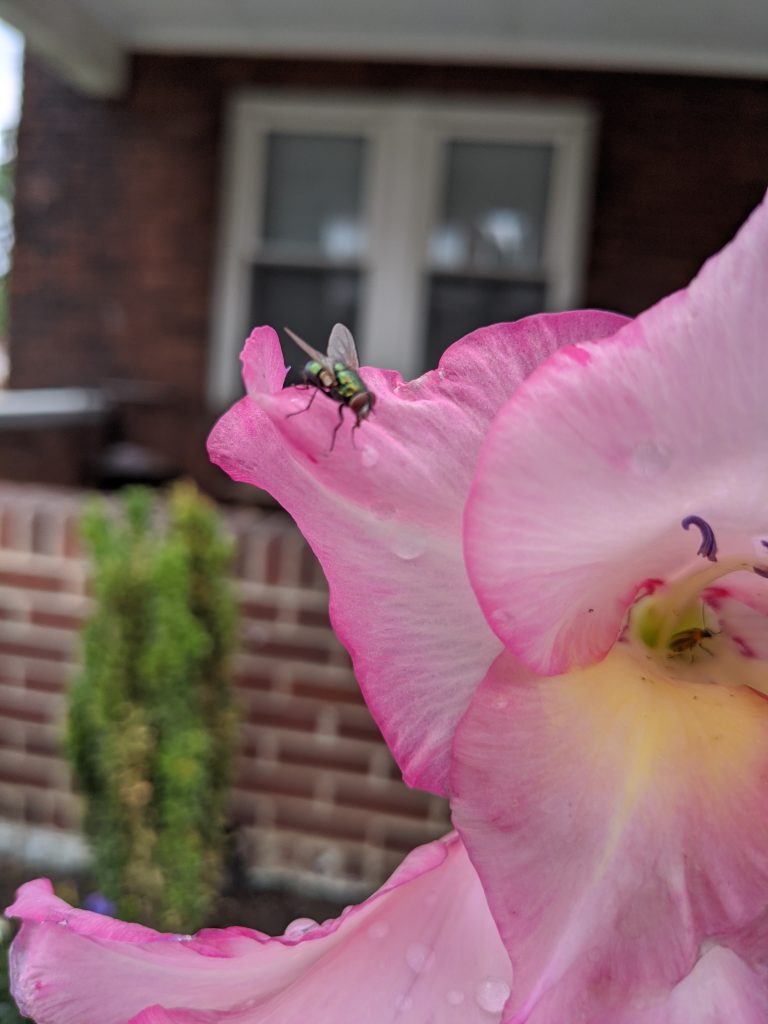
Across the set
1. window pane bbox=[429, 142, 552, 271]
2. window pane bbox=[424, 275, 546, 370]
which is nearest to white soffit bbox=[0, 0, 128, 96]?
window pane bbox=[429, 142, 552, 271]

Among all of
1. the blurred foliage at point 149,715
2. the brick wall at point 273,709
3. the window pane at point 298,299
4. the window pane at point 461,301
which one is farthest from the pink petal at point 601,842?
the window pane at point 298,299

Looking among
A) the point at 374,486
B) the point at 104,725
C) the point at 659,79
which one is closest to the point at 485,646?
the point at 374,486

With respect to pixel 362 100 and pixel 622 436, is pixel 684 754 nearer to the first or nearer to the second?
pixel 622 436


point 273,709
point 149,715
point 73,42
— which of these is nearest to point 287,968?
point 149,715

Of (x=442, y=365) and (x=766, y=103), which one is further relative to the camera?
(x=766, y=103)

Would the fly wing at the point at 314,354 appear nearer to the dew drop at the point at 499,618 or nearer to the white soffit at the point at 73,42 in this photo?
the dew drop at the point at 499,618
